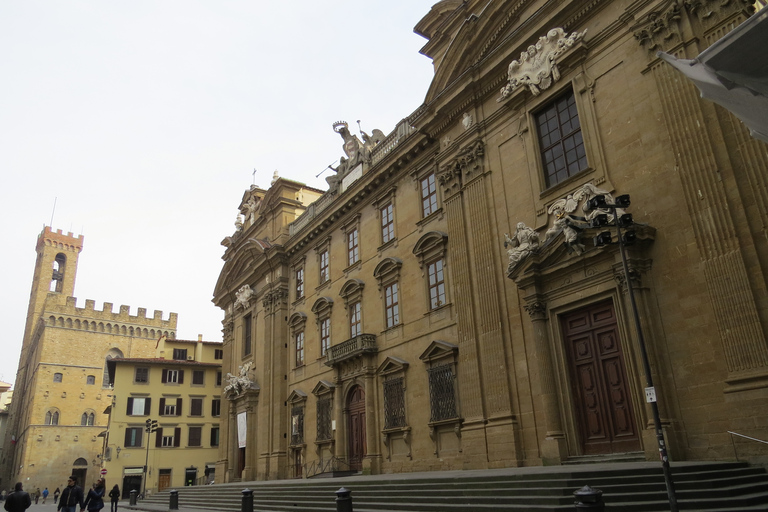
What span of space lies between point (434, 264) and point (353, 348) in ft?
18.7

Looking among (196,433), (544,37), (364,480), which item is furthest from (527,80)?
(196,433)

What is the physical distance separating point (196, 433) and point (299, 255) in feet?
80.6

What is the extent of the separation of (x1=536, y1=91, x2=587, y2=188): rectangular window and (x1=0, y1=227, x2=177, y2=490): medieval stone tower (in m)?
56.6

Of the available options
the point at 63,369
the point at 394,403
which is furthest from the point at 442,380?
the point at 63,369

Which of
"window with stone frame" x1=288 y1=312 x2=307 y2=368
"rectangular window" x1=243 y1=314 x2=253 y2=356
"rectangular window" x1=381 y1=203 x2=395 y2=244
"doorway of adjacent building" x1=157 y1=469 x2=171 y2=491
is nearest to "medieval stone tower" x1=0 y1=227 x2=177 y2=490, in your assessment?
"doorway of adjacent building" x1=157 y1=469 x2=171 y2=491

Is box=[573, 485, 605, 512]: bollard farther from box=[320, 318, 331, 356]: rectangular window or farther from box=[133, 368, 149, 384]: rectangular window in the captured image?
box=[133, 368, 149, 384]: rectangular window

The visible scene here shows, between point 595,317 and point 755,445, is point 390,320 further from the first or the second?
point 755,445

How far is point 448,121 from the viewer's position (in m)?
21.7

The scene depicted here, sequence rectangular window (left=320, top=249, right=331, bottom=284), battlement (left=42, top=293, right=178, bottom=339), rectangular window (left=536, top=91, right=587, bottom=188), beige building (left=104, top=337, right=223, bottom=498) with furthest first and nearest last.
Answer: battlement (left=42, top=293, right=178, bottom=339)
beige building (left=104, top=337, right=223, bottom=498)
rectangular window (left=320, top=249, right=331, bottom=284)
rectangular window (left=536, top=91, right=587, bottom=188)

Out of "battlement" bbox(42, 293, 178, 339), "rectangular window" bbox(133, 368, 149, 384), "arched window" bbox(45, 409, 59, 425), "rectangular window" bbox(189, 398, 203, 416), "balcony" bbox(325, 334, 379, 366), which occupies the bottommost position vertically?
"balcony" bbox(325, 334, 379, 366)

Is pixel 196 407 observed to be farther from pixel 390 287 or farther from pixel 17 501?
pixel 17 501

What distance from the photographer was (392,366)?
928 inches

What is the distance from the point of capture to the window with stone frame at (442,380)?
65.9ft

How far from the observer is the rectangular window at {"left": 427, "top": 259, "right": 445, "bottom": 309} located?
21.8 meters
